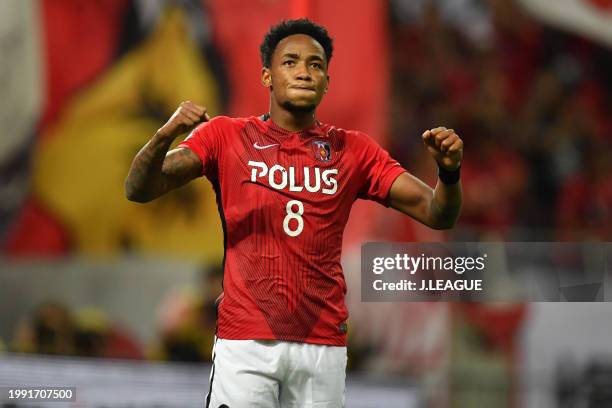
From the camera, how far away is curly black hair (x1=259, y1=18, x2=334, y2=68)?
7.66ft

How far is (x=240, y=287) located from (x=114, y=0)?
3711 mm

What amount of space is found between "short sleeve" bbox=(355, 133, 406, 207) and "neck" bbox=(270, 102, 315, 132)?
14 centimetres

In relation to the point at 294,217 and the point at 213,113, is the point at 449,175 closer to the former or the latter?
the point at 294,217

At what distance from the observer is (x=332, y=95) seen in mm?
5043

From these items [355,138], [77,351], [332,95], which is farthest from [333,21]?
[355,138]

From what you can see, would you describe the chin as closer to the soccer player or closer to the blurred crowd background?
the soccer player

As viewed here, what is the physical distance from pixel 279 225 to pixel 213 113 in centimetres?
310

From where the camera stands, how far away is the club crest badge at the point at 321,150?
2297mm

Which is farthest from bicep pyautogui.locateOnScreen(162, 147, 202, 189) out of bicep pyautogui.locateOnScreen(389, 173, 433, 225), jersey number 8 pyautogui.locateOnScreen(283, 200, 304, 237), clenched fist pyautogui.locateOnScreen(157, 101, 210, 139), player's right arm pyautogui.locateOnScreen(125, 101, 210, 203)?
bicep pyautogui.locateOnScreen(389, 173, 433, 225)

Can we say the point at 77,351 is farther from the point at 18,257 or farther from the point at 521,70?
the point at 521,70

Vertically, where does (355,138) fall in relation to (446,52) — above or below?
below

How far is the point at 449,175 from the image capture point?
2211 mm

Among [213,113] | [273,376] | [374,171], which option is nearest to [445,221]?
[374,171]

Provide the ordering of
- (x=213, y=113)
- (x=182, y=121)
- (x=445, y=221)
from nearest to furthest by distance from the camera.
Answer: (x=182, y=121), (x=445, y=221), (x=213, y=113)
